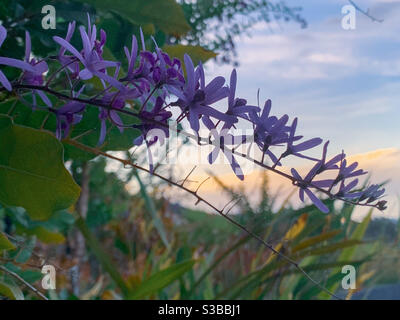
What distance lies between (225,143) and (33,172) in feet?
0.35

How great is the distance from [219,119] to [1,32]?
95mm

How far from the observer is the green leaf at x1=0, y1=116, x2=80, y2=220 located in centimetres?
27

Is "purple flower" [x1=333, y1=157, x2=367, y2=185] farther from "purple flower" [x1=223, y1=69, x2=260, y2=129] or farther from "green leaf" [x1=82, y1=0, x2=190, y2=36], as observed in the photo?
"green leaf" [x1=82, y1=0, x2=190, y2=36]

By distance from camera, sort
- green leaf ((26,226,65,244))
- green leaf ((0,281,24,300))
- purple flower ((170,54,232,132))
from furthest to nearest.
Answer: green leaf ((26,226,65,244)) < green leaf ((0,281,24,300)) < purple flower ((170,54,232,132))

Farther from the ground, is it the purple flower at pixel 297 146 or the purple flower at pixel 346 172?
the purple flower at pixel 297 146

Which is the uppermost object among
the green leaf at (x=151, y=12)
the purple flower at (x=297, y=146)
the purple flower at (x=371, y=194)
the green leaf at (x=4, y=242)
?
the green leaf at (x=151, y=12)

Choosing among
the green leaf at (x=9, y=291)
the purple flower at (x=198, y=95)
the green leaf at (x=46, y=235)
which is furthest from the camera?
the green leaf at (x=46, y=235)

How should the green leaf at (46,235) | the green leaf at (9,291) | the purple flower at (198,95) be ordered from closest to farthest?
the purple flower at (198,95), the green leaf at (9,291), the green leaf at (46,235)

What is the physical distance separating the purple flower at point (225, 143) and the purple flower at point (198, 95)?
0.04 feet

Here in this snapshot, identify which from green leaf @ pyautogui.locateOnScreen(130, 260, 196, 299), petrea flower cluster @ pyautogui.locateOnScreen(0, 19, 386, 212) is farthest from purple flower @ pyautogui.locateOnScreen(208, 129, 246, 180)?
green leaf @ pyautogui.locateOnScreen(130, 260, 196, 299)

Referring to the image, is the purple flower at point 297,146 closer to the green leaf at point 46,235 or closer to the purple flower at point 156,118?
the purple flower at point 156,118

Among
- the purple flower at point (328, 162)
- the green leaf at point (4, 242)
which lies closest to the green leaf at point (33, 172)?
the green leaf at point (4, 242)

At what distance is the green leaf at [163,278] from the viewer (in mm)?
667

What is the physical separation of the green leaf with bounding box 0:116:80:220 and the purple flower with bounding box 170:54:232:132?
73 millimetres
